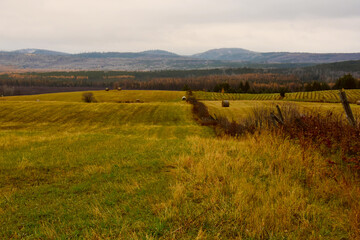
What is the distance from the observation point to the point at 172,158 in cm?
891

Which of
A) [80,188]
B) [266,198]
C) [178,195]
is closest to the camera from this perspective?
[266,198]

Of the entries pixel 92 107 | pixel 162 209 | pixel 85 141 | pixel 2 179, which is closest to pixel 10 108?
pixel 92 107

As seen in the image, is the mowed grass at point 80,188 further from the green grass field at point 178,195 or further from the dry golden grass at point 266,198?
the dry golden grass at point 266,198

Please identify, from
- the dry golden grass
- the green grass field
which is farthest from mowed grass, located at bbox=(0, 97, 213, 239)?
the dry golden grass

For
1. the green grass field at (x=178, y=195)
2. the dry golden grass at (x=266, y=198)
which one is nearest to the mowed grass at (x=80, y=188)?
the green grass field at (x=178, y=195)

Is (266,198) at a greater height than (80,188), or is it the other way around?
(266,198)

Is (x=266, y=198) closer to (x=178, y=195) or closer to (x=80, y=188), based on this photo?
(x=178, y=195)

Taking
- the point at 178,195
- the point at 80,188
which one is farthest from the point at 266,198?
the point at 80,188

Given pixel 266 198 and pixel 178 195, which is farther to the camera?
pixel 178 195

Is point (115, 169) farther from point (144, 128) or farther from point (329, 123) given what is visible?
point (144, 128)

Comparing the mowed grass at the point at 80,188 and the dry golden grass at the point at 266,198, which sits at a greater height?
the dry golden grass at the point at 266,198

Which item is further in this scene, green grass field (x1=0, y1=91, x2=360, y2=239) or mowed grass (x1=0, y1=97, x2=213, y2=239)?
mowed grass (x1=0, y1=97, x2=213, y2=239)

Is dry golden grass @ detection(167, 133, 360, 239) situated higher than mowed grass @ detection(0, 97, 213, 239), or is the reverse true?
dry golden grass @ detection(167, 133, 360, 239)

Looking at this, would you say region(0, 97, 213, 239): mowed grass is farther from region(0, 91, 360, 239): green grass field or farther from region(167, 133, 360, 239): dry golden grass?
region(167, 133, 360, 239): dry golden grass
